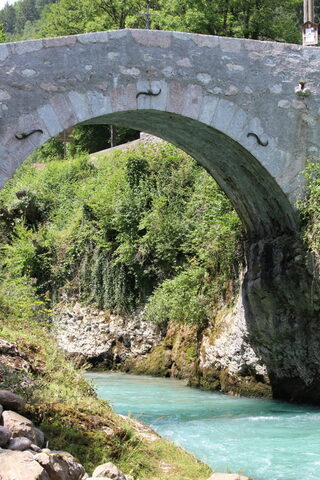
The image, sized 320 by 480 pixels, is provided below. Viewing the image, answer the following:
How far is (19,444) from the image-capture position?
3631mm

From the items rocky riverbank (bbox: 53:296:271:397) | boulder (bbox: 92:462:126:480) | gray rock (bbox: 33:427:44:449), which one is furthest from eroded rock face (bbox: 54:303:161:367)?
boulder (bbox: 92:462:126:480)

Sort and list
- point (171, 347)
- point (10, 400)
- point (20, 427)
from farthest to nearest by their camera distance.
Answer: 1. point (171, 347)
2. point (10, 400)
3. point (20, 427)

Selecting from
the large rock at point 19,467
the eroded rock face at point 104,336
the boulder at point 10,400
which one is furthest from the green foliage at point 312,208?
the eroded rock face at point 104,336

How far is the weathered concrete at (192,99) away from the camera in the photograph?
637cm

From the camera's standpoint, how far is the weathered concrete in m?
6.37

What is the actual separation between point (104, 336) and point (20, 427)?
8645 millimetres

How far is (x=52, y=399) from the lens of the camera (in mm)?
4871

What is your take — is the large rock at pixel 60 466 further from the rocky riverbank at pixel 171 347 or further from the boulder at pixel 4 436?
the rocky riverbank at pixel 171 347

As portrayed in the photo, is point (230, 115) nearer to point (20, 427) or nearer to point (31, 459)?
point (20, 427)

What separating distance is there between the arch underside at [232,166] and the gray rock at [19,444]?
4.14 meters

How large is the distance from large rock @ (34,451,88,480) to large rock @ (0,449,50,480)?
67mm

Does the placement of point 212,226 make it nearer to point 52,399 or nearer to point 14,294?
point 14,294

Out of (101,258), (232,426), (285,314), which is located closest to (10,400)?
(232,426)

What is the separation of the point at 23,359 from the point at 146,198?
314 inches
